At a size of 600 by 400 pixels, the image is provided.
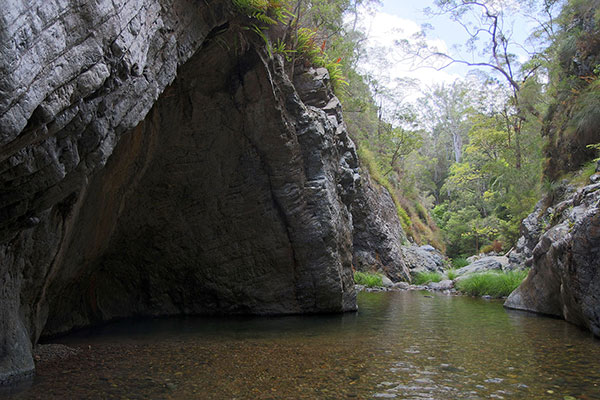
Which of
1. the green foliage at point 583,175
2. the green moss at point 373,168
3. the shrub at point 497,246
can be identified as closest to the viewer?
Answer: the green foliage at point 583,175

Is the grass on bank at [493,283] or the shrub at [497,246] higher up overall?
the shrub at [497,246]

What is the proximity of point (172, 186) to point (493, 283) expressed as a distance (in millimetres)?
9895

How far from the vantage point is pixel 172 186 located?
27.4 ft

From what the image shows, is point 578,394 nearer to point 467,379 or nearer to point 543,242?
point 467,379

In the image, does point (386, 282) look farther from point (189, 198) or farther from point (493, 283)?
point (189, 198)

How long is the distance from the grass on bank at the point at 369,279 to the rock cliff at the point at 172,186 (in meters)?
6.37

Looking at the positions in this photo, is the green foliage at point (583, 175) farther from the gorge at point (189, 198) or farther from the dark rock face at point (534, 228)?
the gorge at point (189, 198)

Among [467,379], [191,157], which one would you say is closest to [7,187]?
[467,379]

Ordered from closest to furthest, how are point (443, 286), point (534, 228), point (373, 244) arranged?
Answer: 1. point (534, 228)
2. point (443, 286)
3. point (373, 244)

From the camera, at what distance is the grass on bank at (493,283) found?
12.7m

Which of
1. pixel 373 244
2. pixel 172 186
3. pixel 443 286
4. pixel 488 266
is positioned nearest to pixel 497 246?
pixel 488 266

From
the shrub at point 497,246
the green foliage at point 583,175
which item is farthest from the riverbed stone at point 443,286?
the shrub at point 497,246

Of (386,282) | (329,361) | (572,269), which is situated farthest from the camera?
(386,282)

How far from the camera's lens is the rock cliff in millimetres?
3670
